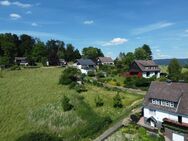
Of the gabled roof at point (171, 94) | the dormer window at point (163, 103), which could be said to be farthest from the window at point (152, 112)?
the dormer window at point (163, 103)

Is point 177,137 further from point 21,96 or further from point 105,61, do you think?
point 105,61

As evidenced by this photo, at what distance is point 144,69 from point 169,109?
5122 centimetres

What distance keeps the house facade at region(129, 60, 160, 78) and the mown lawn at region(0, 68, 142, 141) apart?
2503 cm

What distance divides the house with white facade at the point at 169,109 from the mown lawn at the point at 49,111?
341 inches

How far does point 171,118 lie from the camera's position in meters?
45.3

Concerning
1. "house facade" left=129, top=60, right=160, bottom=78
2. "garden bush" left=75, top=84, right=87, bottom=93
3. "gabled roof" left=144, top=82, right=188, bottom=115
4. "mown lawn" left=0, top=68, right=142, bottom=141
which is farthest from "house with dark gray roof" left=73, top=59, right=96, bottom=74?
"gabled roof" left=144, top=82, right=188, bottom=115

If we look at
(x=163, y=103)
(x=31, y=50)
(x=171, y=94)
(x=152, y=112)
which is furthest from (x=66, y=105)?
(x=31, y=50)

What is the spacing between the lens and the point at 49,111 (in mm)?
61500

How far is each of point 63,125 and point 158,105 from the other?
65.7 feet

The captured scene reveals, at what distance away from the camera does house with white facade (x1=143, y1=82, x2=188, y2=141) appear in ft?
140

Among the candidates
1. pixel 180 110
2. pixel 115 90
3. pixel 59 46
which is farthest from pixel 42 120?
pixel 59 46

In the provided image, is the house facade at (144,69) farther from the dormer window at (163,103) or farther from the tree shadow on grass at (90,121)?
the dormer window at (163,103)

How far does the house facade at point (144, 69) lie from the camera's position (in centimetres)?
9631

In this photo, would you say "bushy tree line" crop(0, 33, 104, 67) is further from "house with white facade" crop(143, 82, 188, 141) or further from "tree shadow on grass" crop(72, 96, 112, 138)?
"house with white facade" crop(143, 82, 188, 141)
